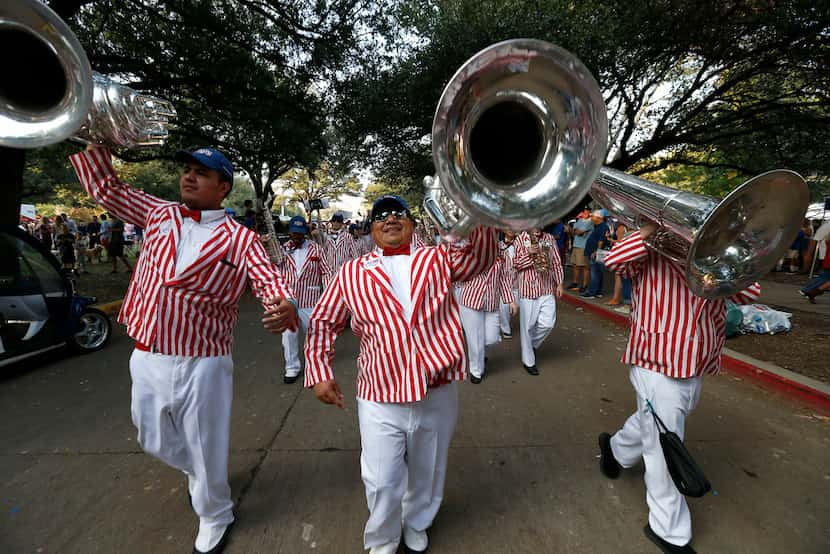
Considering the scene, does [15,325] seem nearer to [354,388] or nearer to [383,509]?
[354,388]

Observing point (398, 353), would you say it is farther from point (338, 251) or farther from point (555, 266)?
point (338, 251)

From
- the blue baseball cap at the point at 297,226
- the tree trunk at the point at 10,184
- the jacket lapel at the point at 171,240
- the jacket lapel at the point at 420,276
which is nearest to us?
the jacket lapel at the point at 420,276

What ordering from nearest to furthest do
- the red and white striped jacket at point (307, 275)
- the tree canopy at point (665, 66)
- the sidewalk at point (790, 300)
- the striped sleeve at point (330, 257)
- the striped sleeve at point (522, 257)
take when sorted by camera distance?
1. the striped sleeve at point (522, 257)
2. the red and white striped jacket at point (307, 275)
3. the striped sleeve at point (330, 257)
4. the sidewalk at point (790, 300)
5. the tree canopy at point (665, 66)

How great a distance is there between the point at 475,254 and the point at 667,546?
6.27 feet

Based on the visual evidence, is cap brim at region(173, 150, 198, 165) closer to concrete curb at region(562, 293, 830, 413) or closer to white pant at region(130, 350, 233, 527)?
white pant at region(130, 350, 233, 527)

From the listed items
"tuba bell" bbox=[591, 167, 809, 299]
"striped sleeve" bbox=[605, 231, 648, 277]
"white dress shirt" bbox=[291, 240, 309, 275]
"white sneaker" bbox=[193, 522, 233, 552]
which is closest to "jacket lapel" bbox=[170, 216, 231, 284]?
"white sneaker" bbox=[193, 522, 233, 552]

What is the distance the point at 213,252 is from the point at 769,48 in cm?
1292

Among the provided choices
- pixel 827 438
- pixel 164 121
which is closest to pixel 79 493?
pixel 164 121

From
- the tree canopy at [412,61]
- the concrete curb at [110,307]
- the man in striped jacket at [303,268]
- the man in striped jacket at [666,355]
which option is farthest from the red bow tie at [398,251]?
the concrete curb at [110,307]

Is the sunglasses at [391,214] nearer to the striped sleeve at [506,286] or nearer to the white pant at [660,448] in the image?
the white pant at [660,448]

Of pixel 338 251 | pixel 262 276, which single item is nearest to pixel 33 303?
pixel 338 251

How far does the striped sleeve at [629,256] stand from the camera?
2213 mm

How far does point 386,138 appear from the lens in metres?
15.8

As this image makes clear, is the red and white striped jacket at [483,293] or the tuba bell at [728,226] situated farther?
the red and white striped jacket at [483,293]
